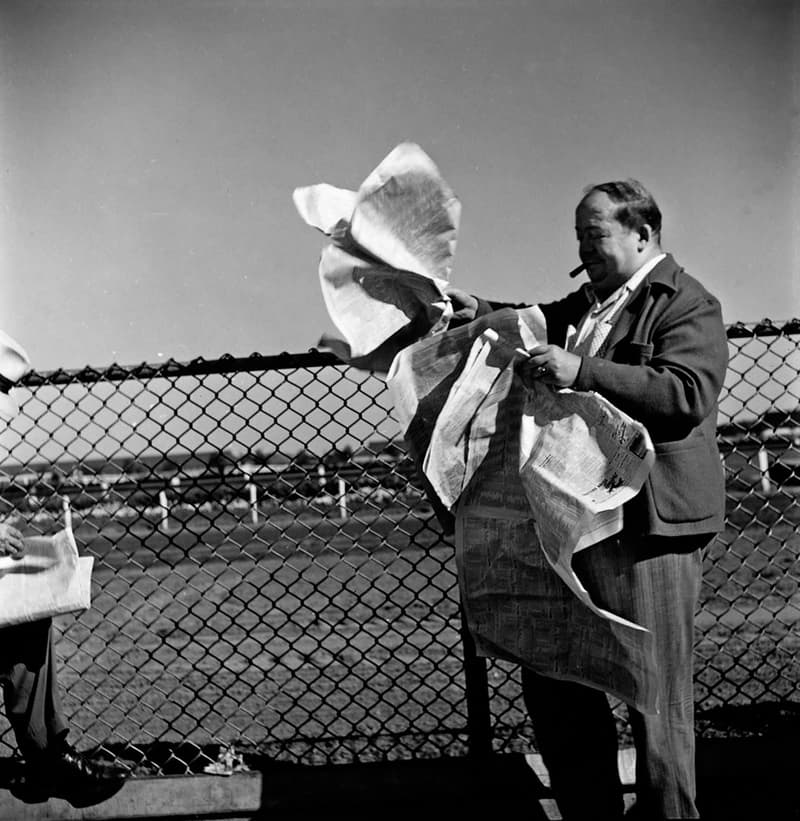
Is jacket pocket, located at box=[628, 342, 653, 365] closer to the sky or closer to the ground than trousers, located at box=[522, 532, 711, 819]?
closer to the sky

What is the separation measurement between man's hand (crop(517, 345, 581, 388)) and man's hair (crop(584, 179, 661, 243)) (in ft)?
1.29

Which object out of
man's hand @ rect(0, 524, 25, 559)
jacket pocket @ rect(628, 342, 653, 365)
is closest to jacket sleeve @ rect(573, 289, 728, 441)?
jacket pocket @ rect(628, 342, 653, 365)

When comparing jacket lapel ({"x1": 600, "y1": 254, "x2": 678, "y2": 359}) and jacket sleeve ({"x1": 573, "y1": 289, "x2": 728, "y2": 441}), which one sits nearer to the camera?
jacket sleeve ({"x1": 573, "y1": 289, "x2": 728, "y2": 441})

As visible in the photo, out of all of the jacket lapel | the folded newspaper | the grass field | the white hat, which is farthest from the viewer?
the grass field

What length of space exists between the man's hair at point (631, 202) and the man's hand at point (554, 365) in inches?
15.5

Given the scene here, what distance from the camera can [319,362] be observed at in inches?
114

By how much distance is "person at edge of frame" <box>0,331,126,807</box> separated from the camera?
246cm

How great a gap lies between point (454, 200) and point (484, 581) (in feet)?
3.10

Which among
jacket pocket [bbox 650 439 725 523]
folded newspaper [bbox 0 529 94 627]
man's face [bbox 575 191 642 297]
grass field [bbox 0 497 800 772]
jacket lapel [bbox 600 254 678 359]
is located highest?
man's face [bbox 575 191 642 297]

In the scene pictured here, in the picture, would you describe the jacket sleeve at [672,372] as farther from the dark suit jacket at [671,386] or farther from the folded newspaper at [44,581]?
the folded newspaper at [44,581]

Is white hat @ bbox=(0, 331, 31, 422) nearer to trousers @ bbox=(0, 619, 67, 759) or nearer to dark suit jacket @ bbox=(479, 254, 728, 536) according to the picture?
trousers @ bbox=(0, 619, 67, 759)

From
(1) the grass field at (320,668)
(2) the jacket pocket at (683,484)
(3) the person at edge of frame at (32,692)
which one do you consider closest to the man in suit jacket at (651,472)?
(2) the jacket pocket at (683,484)

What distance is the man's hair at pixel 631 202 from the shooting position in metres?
2.32

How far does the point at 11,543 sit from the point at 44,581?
13cm
